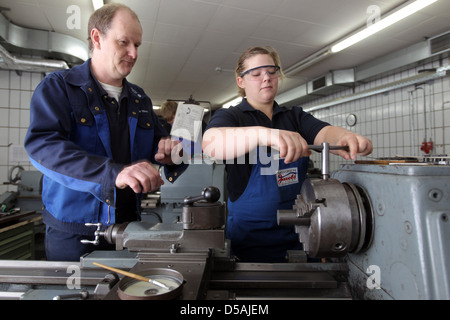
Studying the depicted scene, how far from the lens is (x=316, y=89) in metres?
5.20

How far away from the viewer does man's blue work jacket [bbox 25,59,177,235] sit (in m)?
0.82

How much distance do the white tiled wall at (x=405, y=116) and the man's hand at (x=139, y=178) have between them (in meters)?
3.96

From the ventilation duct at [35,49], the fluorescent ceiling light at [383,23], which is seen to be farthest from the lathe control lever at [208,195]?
the ventilation duct at [35,49]

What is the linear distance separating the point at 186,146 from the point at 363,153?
803 mm

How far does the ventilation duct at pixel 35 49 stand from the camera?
3.19 metres

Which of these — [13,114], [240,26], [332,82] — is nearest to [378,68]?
[332,82]

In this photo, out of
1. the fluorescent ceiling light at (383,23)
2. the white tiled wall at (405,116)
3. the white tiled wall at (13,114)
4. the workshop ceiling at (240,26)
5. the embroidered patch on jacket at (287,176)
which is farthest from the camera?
the white tiled wall at (13,114)

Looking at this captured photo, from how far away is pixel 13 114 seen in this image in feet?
12.6

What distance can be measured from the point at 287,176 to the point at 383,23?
2.80 metres

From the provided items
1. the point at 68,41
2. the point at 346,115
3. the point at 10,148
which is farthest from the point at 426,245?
the point at 346,115

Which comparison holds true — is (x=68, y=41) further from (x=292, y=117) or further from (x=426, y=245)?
(x=426, y=245)

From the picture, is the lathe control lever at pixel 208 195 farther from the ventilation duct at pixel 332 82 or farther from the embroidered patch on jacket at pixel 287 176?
the ventilation duct at pixel 332 82

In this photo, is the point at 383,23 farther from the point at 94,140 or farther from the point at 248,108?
the point at 94,140

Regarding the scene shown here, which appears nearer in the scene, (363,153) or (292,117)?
(363,153)
